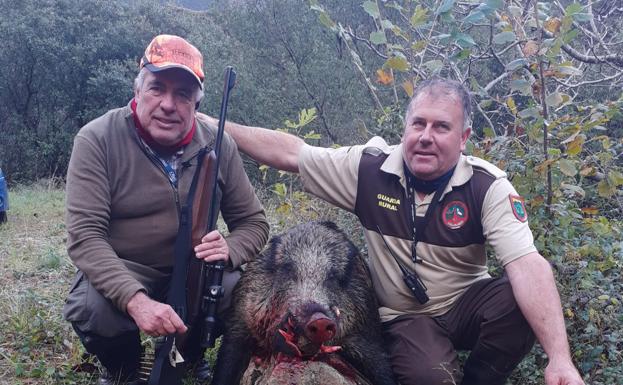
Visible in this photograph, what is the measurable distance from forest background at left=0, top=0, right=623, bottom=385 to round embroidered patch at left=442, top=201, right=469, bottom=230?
25.6 inches

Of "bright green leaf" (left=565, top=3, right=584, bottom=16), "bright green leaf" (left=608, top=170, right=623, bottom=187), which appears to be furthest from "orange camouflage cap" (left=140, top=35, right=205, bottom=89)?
"bright green leaf" (left=608, top=170, right=623, bottom=187)

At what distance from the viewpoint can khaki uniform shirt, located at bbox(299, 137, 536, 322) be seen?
295 cm

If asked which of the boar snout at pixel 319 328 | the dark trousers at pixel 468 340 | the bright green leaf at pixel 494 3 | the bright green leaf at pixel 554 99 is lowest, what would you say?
the dark trousers at pixel 468 340

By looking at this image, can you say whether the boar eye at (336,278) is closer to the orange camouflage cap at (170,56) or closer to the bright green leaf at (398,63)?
the orange camouflage cap at (170,56)

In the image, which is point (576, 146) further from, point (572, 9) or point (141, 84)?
point (141, 84)

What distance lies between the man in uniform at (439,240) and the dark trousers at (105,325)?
858mm

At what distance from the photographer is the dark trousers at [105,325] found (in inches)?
115

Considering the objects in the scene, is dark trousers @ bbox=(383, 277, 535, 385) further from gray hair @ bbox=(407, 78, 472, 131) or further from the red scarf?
the red scarf

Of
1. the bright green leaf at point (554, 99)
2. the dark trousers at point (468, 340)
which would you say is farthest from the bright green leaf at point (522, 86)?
the dark trousers at point (468, 340)

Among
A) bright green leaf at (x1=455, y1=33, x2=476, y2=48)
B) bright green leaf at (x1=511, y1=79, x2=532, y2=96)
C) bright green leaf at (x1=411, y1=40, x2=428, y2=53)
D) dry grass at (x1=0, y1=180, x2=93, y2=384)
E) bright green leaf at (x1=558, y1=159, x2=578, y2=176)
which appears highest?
bright green leaf at (x1=411, y1=40, x2=428, y2=53)

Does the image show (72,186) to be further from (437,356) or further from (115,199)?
(437,356)

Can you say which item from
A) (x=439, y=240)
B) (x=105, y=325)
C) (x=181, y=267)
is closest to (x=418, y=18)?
(x=439, y=240)

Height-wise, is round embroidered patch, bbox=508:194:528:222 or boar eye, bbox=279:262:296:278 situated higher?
round embroidered patch, bbox=508:194:528:222

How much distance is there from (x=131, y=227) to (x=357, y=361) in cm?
125
